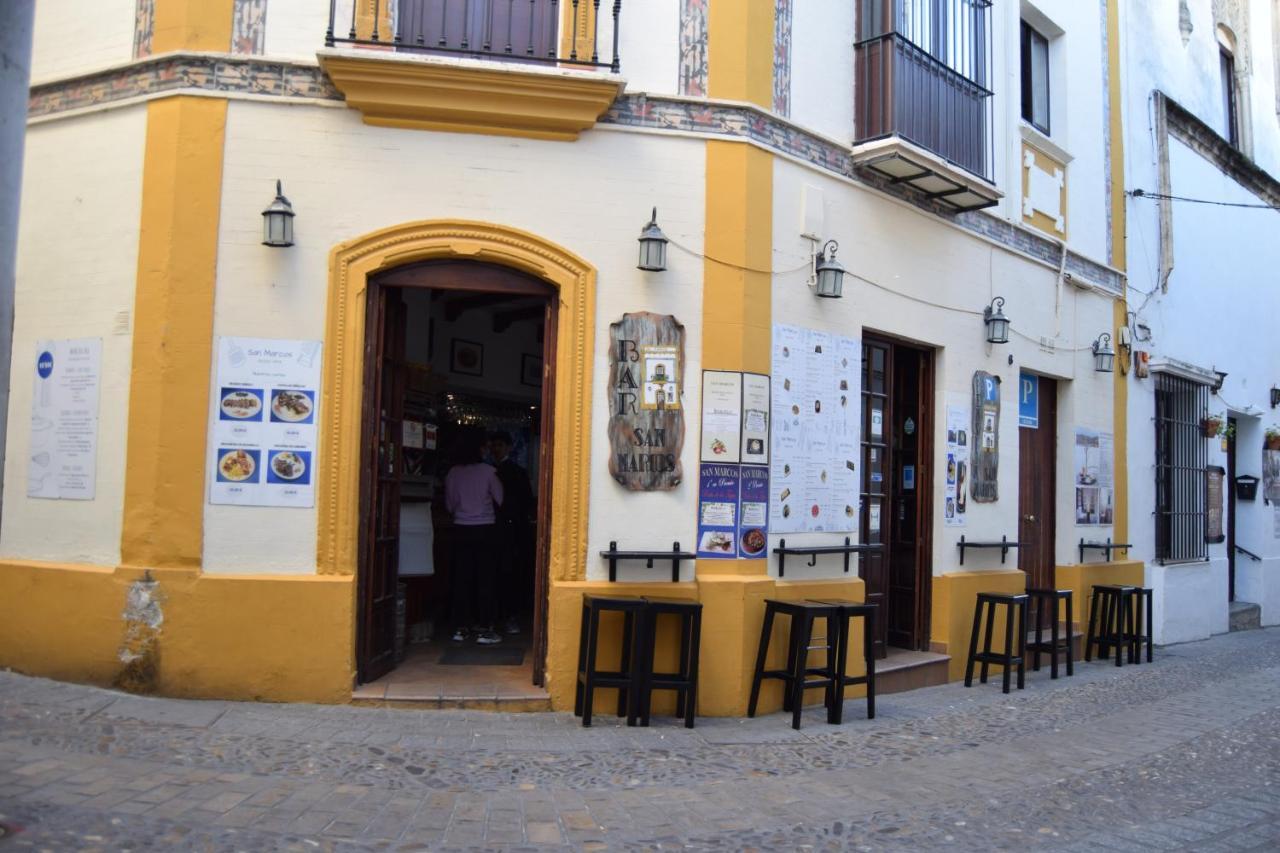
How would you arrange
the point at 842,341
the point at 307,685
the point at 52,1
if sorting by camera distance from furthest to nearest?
the point at 842,341
the point at 52,1
the point at 307,685

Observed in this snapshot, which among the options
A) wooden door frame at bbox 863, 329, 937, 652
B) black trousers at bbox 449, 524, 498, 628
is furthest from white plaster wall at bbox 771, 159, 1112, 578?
black trousers at bbox 449, 524, 498, 628

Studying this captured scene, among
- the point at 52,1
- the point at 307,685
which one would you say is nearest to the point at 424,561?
the point at 307,685

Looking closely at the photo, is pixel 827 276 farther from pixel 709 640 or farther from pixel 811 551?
pixel 709 640

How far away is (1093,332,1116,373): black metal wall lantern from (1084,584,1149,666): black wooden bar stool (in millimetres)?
2407

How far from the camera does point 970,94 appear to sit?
9367 mm

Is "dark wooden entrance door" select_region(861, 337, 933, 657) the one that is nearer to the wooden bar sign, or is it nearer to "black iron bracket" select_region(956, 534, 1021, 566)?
"black iron bracket" select_region(956, 534, 1021, 566)

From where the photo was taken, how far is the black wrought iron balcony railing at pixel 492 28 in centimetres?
711

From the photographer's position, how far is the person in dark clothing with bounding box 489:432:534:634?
9648mm

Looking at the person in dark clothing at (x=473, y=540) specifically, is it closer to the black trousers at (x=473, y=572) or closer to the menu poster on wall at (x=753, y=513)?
the black trousers at (x=473, y=572)

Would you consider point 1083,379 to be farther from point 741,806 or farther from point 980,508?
point 741,806

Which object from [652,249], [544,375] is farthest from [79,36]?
[652,249]

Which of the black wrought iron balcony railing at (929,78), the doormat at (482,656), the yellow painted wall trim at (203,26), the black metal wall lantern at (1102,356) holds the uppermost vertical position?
the black wrought iron balcony railing at (929,78)

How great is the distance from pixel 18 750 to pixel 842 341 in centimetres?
609

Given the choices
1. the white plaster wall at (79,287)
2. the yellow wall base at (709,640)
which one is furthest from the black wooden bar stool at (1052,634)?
the white plaster wall at (79,287)
